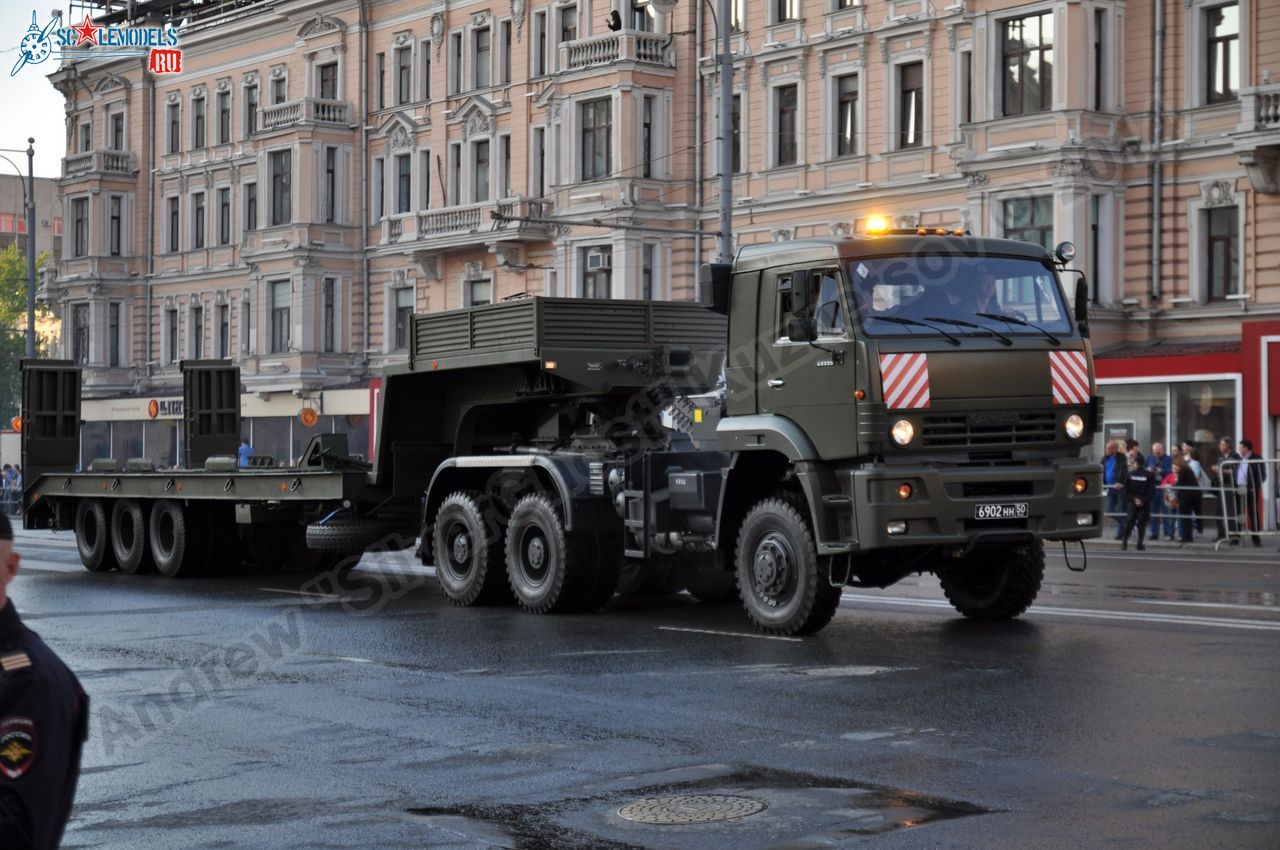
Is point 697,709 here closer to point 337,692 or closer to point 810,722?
point 810,722

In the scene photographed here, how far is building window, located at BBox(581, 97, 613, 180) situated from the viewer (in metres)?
46.4

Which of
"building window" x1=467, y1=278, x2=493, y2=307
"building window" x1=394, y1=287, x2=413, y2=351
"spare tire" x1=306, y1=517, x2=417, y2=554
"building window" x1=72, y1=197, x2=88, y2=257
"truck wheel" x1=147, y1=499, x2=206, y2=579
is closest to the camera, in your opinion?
"spare tire" x1=306, y1=517, x2=417, y2=554

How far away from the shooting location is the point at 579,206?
1842 inches

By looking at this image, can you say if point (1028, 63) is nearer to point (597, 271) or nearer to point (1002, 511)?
point (597, 271)

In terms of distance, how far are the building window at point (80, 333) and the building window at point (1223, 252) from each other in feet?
144

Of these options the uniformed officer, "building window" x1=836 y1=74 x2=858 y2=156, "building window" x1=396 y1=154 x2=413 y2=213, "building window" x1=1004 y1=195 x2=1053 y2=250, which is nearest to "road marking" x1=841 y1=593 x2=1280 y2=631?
the uniformed officer

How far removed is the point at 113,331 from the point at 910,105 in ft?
119

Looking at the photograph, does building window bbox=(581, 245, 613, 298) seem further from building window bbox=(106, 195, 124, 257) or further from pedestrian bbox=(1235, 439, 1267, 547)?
building window bbox=(106, 195, 124, 257)

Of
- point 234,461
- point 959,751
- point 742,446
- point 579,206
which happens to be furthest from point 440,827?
point 579,206

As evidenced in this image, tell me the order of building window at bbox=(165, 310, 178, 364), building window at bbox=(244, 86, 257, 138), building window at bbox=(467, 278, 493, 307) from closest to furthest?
1. building window at bbox=(467, 278, 493, 307)
2. building window at bbox=(244, 86, 257, 138)
3. building window at bbox=(165, 310, 178, 364)

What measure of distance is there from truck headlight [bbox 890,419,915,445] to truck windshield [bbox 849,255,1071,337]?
0.68 m

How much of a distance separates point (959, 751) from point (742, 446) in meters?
5.68

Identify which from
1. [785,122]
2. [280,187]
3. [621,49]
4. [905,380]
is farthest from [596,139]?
[905,380]

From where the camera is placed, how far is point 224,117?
62562mm
